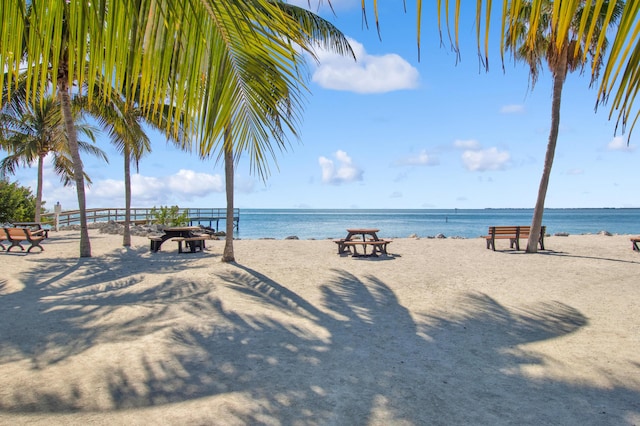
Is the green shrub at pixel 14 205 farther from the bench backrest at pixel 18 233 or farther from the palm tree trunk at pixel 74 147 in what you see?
the palm tree trunk at pixel 74 147

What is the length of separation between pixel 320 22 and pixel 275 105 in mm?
11100

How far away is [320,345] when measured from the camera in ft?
18.2

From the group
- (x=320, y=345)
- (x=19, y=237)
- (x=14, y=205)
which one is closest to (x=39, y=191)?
(x=14, y=205)

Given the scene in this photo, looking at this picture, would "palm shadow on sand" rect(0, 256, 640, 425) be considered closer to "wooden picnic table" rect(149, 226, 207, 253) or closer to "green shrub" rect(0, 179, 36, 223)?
"wooden picnic table" rect(149, 226, 207, 253)

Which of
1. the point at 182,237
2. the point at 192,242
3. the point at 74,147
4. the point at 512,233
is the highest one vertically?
the point at 74,147

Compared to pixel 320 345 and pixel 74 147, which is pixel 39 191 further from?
pixel 320 345

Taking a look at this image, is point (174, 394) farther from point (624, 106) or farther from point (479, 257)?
point (479, 257)

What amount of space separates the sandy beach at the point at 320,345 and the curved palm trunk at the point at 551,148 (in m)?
3.06

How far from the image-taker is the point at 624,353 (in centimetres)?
534

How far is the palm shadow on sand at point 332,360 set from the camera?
3844mm

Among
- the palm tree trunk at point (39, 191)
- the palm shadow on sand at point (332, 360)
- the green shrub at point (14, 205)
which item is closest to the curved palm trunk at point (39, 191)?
the palm tree trunk at point (39, 191)

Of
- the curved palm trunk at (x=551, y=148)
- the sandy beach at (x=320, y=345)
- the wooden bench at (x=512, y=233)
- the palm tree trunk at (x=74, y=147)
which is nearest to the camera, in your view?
the sandy beach at (x=320, y=345)

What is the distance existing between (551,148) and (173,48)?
1386cm

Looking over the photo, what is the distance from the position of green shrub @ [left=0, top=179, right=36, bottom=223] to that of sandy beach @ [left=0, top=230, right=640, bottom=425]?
20.1 metres
